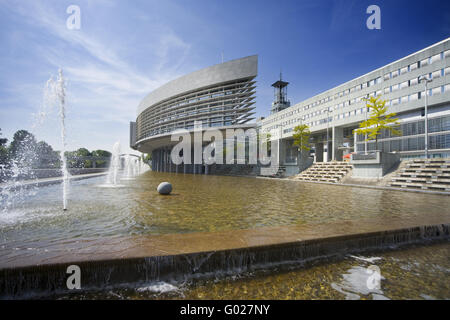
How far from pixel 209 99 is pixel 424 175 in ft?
126

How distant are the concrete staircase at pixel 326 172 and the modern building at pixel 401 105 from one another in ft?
8.36

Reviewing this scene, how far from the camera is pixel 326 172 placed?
26406 mm

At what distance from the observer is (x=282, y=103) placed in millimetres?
102750

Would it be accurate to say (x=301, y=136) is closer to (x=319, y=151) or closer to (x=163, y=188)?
(x=319, y=151)

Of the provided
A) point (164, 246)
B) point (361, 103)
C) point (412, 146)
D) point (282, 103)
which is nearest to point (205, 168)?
point (361, 103)

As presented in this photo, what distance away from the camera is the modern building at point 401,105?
26312mm

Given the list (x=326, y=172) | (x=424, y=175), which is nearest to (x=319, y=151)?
(x=326, y=172)

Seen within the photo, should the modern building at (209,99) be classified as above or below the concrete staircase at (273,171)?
above

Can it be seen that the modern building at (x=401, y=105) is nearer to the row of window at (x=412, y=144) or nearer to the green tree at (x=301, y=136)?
the row of window at (x=412, y=144)

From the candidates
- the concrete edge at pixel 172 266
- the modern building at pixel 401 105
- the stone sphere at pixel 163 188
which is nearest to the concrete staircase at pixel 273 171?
the modern building at pixel 401 105

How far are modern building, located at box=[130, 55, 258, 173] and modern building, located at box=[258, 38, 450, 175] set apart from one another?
1599 centimetres

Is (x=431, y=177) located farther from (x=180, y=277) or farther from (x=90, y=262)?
(x=90, y=262)

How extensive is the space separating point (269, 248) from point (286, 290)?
2.57 feet

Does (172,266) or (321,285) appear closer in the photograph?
(321,285)
